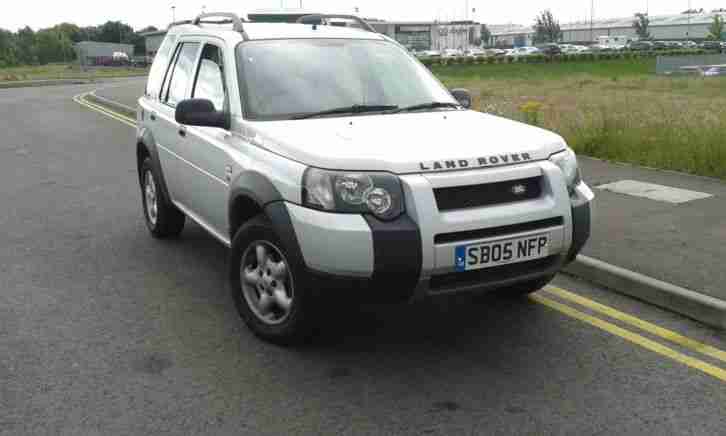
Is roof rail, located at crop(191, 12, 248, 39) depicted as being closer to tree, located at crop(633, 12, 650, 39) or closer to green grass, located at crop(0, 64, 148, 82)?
green grass, located at crop(0, 64, 148, 82)

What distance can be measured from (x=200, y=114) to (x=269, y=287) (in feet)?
3.88

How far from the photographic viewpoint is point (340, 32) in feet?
A: 19.4

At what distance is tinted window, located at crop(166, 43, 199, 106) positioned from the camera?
6082mm

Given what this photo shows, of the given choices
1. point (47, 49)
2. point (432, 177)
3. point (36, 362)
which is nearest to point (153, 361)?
point (36, 362)

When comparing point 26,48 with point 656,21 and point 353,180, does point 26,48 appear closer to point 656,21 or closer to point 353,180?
point 656,21

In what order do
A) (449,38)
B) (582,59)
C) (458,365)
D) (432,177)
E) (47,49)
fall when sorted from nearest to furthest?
1. (432,177)
2. (458,365)
3. (582,59)
4. (47,49)
5. (449,38)

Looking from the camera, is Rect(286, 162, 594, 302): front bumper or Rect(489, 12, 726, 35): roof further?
Rect(489, 12, 726, 35): roof

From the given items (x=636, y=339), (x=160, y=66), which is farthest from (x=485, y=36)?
(x=636, y=339)

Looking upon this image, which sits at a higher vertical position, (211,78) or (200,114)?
(211,78)

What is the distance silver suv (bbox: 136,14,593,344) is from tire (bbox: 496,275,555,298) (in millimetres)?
21

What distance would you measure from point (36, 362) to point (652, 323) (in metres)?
3.64

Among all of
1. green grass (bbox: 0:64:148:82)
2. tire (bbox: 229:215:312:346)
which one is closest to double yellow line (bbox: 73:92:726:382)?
tire (bbox: 229:215:312:346)

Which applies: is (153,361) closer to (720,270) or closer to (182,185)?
(182,185)

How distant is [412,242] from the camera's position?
13.1ft
